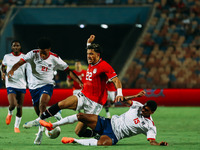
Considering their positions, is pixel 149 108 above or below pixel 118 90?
below

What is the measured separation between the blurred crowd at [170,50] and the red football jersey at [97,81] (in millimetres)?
14273

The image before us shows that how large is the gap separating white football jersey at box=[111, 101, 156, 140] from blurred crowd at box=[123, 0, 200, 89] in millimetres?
14385

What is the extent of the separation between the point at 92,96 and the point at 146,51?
1850 centimetres

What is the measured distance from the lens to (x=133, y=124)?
315 inches

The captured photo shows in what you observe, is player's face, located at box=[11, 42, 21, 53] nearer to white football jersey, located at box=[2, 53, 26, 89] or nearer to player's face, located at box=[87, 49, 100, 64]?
white football jersey, located at box=[2, 53, 26, 89]

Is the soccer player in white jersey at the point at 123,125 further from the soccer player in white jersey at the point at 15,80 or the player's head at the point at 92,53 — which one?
the soccer player in white jersey at the point at 15,80

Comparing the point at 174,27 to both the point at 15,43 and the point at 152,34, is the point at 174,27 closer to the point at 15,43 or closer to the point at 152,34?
the point at 152,34

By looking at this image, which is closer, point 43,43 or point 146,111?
point 146,111

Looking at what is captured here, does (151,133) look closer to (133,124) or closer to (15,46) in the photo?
(133,124)

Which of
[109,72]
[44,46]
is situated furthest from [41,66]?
[109,72]

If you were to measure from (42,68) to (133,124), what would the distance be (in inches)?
93.1

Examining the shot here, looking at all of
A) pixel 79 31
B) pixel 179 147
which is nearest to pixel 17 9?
pixel 79 31

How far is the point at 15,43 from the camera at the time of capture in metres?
11.0

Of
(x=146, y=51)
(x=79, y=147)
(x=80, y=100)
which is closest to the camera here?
(x=79, y=147)
